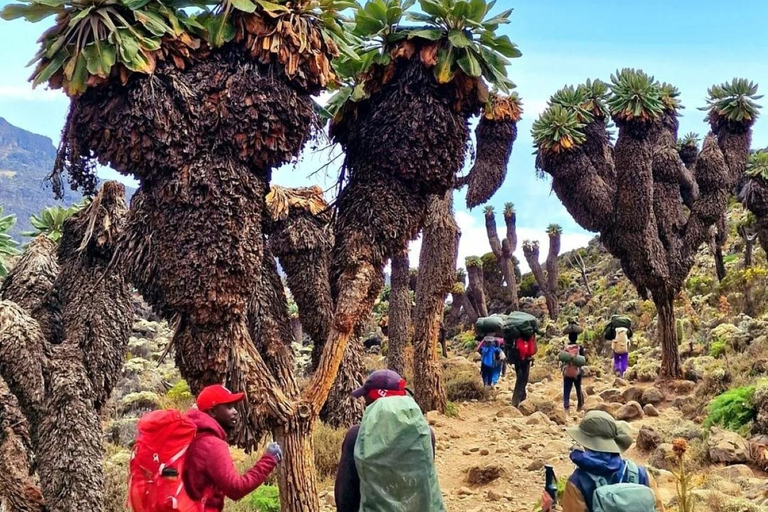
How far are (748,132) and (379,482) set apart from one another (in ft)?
56.9

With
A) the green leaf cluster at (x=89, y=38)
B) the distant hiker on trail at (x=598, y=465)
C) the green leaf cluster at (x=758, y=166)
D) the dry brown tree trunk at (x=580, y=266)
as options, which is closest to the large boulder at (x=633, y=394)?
the green leaf cluster at (x=758, y=166)

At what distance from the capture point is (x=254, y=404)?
648cm

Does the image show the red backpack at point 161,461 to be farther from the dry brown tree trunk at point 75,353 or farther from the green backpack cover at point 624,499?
the dry brown tree trunk at point 75,353

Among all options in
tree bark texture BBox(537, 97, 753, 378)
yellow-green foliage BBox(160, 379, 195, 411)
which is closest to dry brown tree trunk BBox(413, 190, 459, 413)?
tree bark texture BBox(537, 97, 753, 378)

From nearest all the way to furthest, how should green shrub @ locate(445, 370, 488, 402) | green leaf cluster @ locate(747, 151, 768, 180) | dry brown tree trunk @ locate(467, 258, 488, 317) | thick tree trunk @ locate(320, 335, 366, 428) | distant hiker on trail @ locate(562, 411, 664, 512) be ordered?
distant hiker on trail @ locate(562, 411, 664, 512) → thick tree trunk @ locate(320, 335, 366, 428) → green shrub @ locate(445, 370, 488, 402) → green leaf cluster @ locate(747, 151, 768, 180) → dry brown tree trunk @ locate(467, 258, 488, 317)

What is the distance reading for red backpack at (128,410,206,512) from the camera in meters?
3.65

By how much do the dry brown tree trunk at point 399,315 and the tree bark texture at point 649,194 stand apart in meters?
4.35

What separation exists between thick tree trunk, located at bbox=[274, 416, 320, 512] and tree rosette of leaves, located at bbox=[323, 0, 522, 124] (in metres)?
4.03

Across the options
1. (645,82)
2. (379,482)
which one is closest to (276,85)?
(379,482)

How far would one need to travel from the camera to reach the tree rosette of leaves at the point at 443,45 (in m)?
7.11

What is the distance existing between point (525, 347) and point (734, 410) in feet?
12.5

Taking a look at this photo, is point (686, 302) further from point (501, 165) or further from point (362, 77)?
point (362, 77)

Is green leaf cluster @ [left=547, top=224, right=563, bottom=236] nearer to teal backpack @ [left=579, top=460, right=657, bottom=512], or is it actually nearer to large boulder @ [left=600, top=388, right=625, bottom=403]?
large boulder @ [left=600, top=388, right=625, bottom=403]

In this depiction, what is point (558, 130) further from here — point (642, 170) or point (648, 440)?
point (648, 440)
